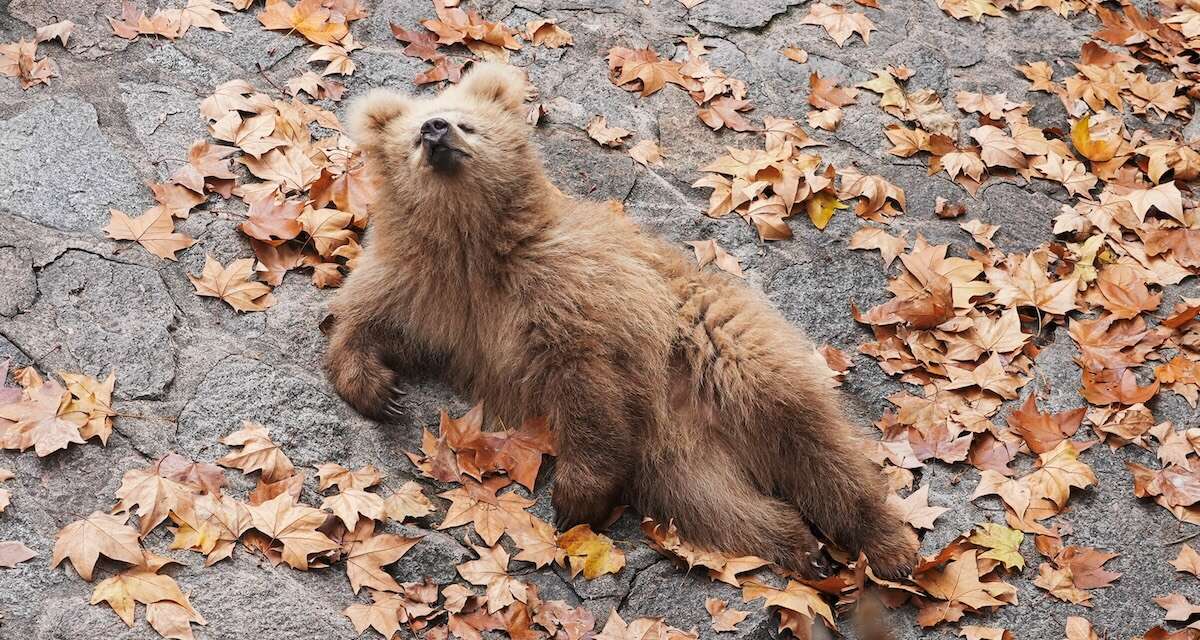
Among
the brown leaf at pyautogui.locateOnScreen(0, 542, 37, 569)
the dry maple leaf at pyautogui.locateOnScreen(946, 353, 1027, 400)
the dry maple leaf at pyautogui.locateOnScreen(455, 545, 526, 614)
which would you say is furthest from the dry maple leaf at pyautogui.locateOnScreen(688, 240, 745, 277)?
the brown leaf at pyautogui.locateOnScreen(0, 542, 37, 569)

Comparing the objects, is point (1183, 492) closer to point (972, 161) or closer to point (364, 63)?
point (972, 161)

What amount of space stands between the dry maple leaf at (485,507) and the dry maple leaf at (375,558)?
24 cm

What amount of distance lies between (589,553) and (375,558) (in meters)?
0.87

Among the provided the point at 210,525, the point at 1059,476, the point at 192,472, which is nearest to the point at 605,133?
the point at 1059,476

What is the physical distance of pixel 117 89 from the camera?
6336 mm

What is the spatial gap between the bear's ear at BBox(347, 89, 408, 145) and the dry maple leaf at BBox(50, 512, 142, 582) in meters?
2.03

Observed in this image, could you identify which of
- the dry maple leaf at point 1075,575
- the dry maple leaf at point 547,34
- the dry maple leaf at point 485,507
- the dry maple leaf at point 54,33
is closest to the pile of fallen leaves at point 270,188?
the dry maple leaf at point 54,33

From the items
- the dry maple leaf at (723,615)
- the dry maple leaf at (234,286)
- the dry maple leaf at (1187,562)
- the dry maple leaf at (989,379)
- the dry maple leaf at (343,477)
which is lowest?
the dry maple leaf at (723,615)

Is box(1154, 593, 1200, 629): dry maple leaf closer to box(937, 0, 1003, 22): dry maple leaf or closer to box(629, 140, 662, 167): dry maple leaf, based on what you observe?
box(629, 140, 662, 167): dry maple leaf

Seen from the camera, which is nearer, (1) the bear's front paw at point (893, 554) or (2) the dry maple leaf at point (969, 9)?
(1) the bear's front paw at point (893, 554)

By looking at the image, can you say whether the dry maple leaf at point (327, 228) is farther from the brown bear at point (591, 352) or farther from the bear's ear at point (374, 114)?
the bear's ear at point (374, 114)

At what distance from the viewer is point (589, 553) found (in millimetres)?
4746

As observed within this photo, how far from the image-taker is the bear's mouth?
194 inches

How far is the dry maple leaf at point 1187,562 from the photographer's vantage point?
4.92 meters
